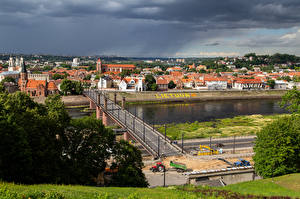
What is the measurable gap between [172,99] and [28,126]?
227 ft

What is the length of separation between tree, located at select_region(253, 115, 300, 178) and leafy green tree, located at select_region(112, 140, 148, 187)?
9391mm

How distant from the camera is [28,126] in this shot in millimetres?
18297

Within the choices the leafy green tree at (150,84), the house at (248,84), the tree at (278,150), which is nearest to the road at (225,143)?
the tree at (278,150)

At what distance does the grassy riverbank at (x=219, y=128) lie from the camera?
42.1 meters

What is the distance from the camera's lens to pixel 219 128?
46.9 metres

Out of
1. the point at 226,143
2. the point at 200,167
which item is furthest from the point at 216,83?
the point at 200,167

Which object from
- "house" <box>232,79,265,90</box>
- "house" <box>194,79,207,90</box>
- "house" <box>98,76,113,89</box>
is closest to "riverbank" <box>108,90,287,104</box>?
"house" <box>232,79,265,90</box>

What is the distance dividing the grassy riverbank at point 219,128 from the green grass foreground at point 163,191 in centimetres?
2202

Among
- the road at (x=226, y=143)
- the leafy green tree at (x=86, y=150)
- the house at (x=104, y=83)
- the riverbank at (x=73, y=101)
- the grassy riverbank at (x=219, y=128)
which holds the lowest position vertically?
the grassy riverbank at (x=219, y=128)

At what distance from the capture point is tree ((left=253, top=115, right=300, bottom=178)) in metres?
20.7

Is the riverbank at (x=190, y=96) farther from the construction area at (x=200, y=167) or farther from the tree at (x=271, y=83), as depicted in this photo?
the construction area at (x=200, y=167)

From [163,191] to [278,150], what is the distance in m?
11.0

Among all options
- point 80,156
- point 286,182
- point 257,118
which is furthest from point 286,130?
point 257,118

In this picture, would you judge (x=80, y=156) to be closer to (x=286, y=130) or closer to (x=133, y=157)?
(x=133, y=157)
